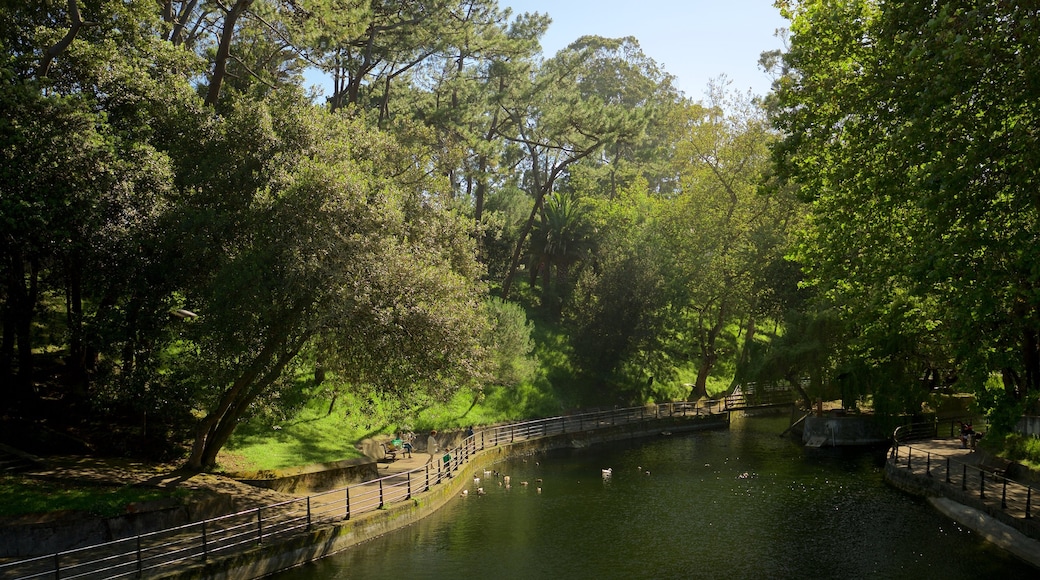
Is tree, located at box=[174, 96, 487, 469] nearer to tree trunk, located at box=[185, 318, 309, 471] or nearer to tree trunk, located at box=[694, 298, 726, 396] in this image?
tree trunk, located at box=[185, 318, 309, 471]

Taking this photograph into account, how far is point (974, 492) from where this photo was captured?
25531 millimetres

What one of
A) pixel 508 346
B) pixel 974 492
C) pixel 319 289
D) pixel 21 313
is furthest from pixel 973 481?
pixel 21 313

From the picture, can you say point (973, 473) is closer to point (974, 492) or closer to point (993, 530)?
point (974, 492)

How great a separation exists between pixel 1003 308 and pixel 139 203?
25.7 metres

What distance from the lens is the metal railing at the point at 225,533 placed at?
16.5m

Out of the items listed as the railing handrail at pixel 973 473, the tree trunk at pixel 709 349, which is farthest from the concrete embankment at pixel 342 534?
the tree trunk at pixel 709 349

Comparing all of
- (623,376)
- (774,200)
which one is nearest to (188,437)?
(623,376)

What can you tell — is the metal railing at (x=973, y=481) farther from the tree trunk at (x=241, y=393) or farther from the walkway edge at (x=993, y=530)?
the tree trunk at (x=241, y=393)

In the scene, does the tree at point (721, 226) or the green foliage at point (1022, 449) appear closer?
the green foliage at point (1022, 449)

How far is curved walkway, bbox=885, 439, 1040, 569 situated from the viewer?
21.5 m

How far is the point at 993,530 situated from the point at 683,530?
893cm

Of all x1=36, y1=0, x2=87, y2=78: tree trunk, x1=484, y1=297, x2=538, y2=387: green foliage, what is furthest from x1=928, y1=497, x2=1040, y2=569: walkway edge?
x1=36, y1=0, x2=87, y2=78: tree trunk

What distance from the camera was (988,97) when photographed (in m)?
17.0

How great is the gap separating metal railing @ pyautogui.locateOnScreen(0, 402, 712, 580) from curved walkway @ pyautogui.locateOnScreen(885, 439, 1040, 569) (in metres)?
17.8
